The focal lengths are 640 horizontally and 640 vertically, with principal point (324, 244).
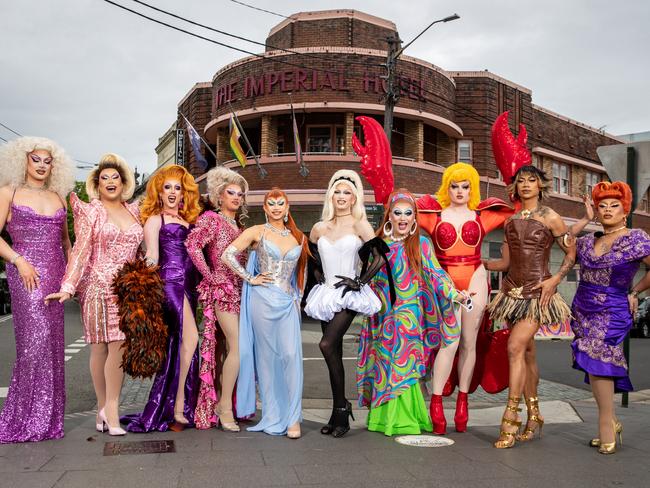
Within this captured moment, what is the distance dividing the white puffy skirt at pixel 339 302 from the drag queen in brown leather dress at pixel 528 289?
42.9 inches

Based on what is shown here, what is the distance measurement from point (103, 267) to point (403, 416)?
2758 millimetres

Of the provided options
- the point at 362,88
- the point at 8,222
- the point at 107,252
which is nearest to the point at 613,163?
the point at 107,252

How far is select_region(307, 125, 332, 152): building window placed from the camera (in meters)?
21.9

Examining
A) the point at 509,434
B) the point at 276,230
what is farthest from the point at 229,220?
the point at 509,434

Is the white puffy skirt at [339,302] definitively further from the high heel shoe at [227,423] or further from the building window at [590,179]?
the building window at [590,179]

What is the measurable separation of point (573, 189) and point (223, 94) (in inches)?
622

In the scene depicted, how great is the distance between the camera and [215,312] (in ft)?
18.0

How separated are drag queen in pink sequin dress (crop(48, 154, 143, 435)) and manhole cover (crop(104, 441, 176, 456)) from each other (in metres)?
0.31

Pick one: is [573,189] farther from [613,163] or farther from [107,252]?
[107,252]

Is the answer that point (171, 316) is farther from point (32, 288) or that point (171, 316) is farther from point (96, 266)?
point (32, 288)

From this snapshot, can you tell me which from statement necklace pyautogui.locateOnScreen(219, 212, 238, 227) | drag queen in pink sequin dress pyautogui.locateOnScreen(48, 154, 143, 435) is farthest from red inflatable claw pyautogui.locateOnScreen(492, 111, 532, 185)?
drag queen in pink sequin dress pyautogui.locateOnScreen(48, 154, 143, 435)

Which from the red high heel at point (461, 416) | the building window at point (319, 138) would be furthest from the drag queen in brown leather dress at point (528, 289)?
the building window at point (319, 138)

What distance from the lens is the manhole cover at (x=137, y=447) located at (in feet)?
15.1

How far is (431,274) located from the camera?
5445 millimetres
